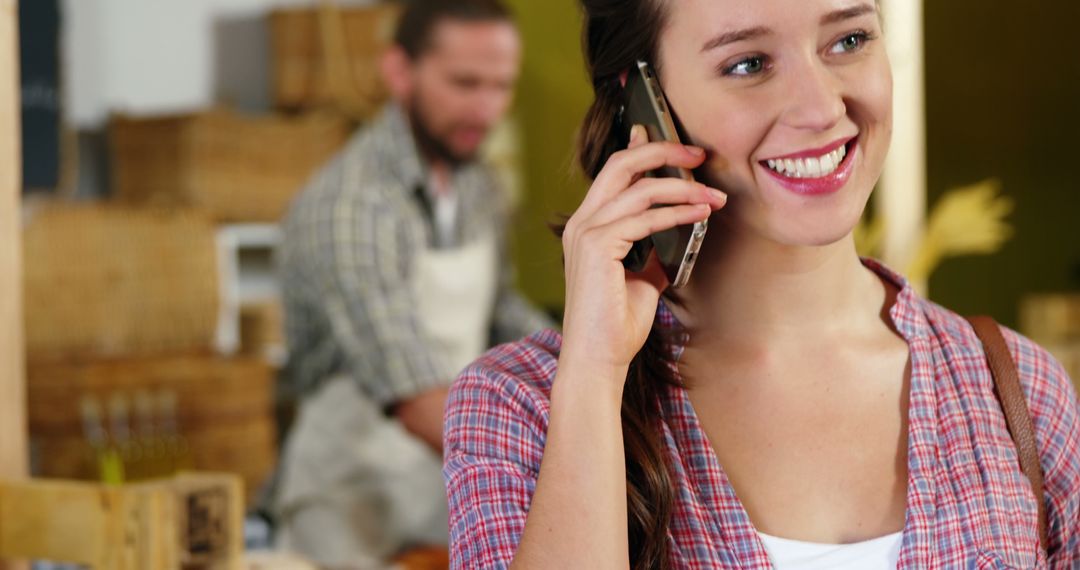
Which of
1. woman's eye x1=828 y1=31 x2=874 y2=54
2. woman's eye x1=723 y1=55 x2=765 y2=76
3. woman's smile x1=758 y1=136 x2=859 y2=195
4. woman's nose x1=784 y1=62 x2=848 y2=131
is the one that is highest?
woman's eye x1=828 y1=31 x2=874 y2=54

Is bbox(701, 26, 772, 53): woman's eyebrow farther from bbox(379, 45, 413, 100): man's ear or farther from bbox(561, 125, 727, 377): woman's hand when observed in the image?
bbox(379, 45, 413, 100): man's ear

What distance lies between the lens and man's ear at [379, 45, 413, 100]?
277cm

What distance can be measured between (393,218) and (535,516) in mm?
1506

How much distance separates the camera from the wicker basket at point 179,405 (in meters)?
3.22

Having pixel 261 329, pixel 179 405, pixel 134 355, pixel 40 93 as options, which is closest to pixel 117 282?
pixel 134 355

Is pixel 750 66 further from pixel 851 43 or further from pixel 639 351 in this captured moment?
pixel 639 351

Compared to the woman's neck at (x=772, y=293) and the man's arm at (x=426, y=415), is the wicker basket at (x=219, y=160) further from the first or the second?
the woman's neck at (x=772, y=293)

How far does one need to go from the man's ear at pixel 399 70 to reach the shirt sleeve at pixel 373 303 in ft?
1.03

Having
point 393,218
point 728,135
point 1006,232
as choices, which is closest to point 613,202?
point 728,135

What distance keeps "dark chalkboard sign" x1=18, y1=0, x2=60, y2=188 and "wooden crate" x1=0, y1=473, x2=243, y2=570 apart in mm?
1059

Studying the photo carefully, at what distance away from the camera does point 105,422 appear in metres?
3.29

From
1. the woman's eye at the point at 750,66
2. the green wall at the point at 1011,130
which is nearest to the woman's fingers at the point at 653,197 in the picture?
the woman's eye at the point at 750,66

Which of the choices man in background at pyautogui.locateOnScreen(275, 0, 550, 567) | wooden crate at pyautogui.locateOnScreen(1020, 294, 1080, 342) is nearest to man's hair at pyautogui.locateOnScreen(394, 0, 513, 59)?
man in background at pyautogui.locateOnScreen(275, 0, 550, 567)

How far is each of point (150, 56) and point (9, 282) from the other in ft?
10.7
